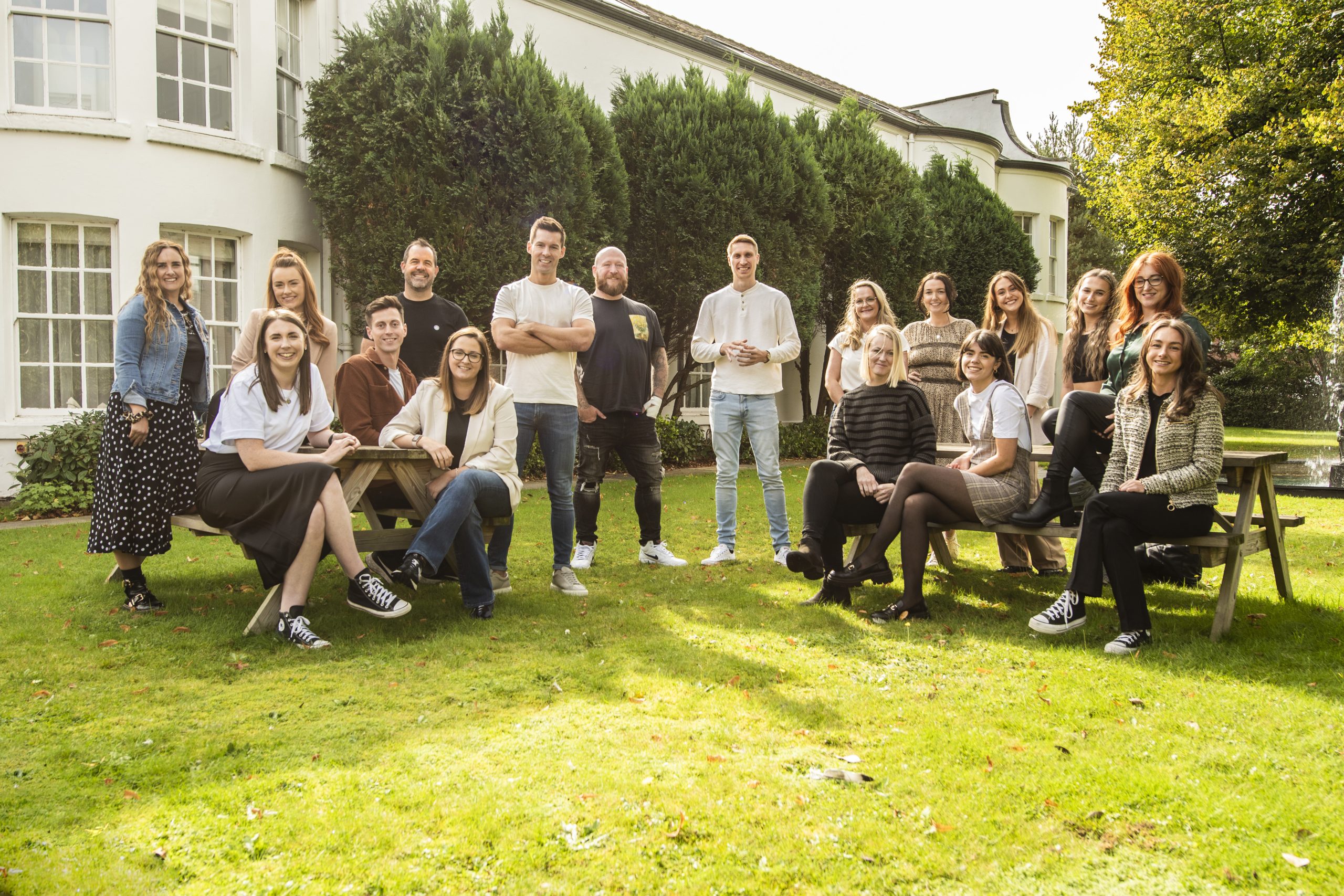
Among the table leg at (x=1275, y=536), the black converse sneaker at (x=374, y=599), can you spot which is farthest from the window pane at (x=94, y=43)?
the table leg at (x=1275, y=536)

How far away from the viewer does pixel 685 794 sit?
2936 mm

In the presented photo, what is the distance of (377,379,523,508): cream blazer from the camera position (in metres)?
5.42

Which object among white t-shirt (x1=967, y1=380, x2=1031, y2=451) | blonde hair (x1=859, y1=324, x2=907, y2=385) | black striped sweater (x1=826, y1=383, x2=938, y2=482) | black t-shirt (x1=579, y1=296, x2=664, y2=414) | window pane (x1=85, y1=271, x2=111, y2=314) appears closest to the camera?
white t-shirt (x1=967, y1=380, x2=1031, y2=451)

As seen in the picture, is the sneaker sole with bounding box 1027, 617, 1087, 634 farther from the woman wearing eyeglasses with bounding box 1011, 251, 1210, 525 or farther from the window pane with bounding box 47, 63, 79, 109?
the window pane with bounding box 47, 63, 79, 109

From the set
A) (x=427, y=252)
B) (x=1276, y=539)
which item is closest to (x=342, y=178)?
(x=427, y=252)

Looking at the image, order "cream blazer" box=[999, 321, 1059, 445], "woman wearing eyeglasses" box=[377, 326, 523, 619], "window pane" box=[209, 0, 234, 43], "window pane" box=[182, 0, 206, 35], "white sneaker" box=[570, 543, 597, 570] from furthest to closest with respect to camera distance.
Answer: "window pane" box=[209, 0, 234, 43]
"window pane" box=[182, 0, 206, 35]
"white sneaker" box=[570, 543, 597, 570]
"cream blazer" box=[999, 321, 1059, 445]
"woman wearing eyeglasses" box=[377, 326, 523, 619]

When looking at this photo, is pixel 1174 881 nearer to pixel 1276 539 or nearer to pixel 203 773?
pixel 203 773

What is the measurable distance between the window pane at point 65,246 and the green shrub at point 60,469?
2100 millimetres

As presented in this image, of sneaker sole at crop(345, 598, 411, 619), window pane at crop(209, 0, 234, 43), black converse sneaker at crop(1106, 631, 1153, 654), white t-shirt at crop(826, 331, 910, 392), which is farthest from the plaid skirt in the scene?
window pane at crop(209, 0, 234, 43)

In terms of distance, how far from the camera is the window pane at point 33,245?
1080 cm

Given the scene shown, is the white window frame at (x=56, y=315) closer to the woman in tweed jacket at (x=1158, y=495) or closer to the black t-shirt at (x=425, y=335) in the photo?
the black t-shirt at (x=425, y=335)

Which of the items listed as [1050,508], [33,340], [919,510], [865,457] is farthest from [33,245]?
[1050,508]

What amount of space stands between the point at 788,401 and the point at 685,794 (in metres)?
18.3

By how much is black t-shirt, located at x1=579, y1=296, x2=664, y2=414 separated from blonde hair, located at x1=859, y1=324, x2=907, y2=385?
1.63 metres
